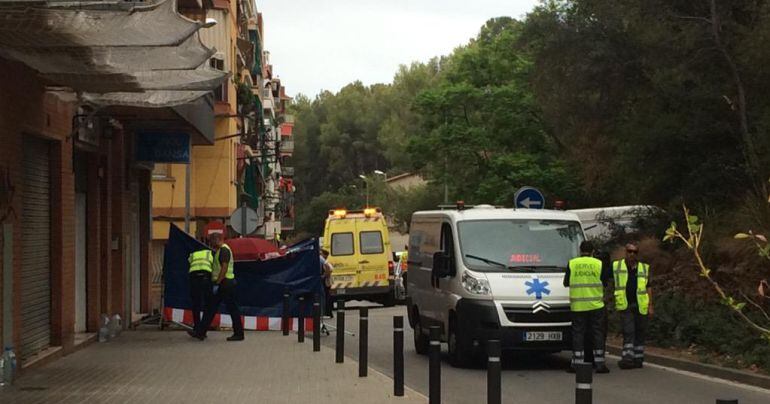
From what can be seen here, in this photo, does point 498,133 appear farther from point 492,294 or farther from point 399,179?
point 399,179

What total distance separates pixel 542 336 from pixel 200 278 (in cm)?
678

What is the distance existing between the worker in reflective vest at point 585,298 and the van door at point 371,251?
18.7 m

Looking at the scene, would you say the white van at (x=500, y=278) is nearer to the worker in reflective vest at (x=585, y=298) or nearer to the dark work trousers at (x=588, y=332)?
the dark work trousers at (x=588, y=332)

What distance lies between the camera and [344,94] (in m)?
108

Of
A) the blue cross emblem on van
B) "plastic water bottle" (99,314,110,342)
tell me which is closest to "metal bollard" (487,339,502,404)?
the blue cross emblem on van

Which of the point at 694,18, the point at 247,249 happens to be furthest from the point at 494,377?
the point at 694,18

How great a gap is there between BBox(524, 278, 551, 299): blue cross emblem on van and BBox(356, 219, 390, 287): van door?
17989 millimetres

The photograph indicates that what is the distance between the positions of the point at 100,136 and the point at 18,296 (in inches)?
254

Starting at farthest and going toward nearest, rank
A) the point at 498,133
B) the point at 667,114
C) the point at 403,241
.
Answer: the point at 403,241 → the point at 498,133 → the point at 667,114

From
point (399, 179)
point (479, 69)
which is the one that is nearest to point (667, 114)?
point (479, 69)

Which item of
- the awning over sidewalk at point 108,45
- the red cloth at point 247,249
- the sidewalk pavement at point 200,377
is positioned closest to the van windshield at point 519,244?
the sidewalk pavement at point 200,377

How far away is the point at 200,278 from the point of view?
1964cm

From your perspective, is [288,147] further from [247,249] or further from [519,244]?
[519,244]

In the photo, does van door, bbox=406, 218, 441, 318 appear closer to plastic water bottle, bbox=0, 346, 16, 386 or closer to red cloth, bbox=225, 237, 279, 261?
red cloth, bbox=225, 237, 279, 261
